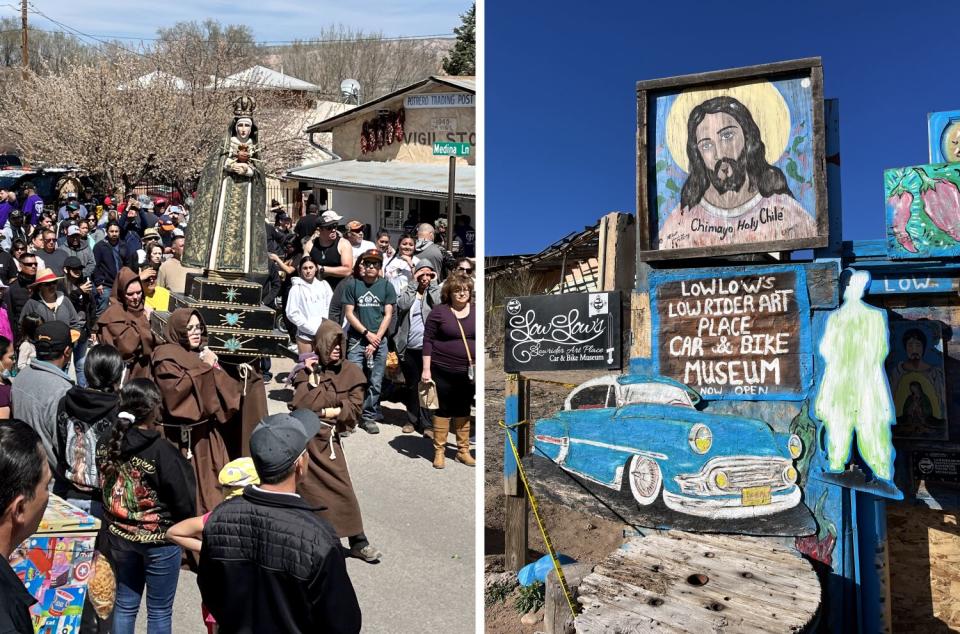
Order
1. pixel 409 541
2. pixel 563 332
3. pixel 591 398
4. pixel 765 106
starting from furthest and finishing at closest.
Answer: pixel 409 541 → pixel 563 332 → pixel 591 398 → pixel 765 106

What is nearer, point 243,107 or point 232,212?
point 232,212

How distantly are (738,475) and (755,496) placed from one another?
0.13 meters

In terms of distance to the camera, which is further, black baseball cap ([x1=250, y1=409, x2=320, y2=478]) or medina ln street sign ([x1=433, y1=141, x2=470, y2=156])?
medina ln street sign ([x1=433, y1=141, x2=470, y2=156])

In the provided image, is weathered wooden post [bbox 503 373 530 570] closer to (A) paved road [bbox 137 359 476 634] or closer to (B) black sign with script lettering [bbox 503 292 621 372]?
(B) black sign with script lettering [bbox 503 292 621 372]

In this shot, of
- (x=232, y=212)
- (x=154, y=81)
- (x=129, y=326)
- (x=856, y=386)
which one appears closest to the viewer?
(x=856, y=386)

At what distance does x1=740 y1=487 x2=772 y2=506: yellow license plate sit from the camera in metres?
4.71

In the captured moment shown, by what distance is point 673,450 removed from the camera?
4.95 meters

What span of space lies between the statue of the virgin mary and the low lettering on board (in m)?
3.45

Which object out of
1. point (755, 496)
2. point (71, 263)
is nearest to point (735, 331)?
point (755, 496)

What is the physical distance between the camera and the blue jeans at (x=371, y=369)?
27.3ft

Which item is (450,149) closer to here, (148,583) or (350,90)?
(148,583)

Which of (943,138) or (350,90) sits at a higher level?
(350,90)

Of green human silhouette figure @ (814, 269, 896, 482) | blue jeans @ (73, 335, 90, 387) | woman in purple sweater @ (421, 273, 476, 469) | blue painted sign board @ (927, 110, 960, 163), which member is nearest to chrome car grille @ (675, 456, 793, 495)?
green human silhouette figure @ (814, 269, 896, 482)

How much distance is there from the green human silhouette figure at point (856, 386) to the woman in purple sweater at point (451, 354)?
340 centimetres
